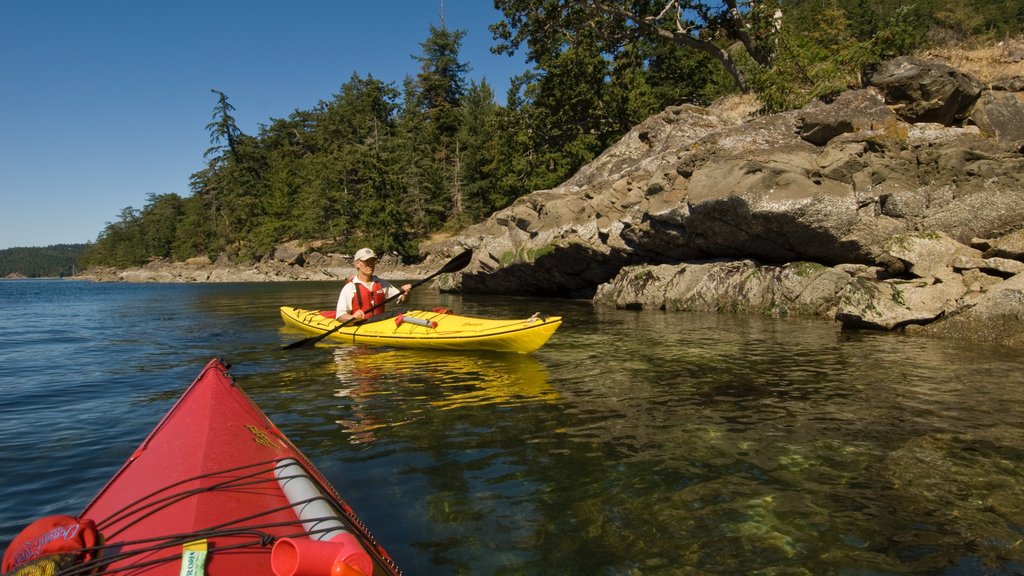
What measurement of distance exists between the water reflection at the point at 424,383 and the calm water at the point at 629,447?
0.05 metres

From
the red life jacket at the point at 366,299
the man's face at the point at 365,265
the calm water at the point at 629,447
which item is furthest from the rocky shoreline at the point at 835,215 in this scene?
the man's face at the point at 365,265

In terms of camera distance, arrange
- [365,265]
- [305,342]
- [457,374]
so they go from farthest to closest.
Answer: [365,265]
[305,342]
[457,374]

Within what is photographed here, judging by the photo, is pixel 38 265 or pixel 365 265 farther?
pixel 38 265

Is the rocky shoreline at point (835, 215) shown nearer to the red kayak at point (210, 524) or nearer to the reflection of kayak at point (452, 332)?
the reflection of kayak at point (452, 332)

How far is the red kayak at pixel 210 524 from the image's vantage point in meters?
1.99

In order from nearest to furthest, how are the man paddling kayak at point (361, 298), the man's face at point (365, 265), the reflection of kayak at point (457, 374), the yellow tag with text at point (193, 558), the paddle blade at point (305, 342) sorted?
1. the yellow tag with text at point (193, 558)
2. the reflection of kayak at point (457, 374)
3. the paddle blade at point (305, 342)
4. the man's face at point (365, 265)
5. the man paddling kayak at point (361, 298)

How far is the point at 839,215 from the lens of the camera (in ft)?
40.2

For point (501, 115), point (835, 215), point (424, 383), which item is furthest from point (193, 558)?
point (501, 115)

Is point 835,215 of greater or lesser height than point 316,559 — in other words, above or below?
above

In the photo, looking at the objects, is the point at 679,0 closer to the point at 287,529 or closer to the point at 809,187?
the point at 809,187

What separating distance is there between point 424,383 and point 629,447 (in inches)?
135

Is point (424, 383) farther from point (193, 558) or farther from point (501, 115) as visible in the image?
point (501, 115)

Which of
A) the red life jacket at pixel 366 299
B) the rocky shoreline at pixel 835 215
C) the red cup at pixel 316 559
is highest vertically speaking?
A: the rocky shoreline at pixel 835 215

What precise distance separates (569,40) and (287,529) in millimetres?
26922
